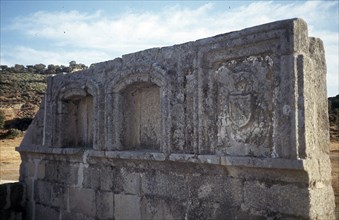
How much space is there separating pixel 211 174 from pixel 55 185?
11.5ft

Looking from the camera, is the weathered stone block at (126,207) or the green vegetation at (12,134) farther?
the green vegetation at (12,134)

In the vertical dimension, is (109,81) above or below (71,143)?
above

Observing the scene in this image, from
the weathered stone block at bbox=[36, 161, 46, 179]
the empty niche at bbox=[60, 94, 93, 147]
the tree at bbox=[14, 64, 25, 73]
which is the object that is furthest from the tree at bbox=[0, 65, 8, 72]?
the empty niche at bbox=[60, 94, 93, 147]

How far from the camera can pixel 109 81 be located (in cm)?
546

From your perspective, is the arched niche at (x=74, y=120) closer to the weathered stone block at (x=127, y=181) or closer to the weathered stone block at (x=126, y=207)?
the weathered stone block at (x=127, y=181)

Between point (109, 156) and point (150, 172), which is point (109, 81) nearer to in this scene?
point (109, 156)

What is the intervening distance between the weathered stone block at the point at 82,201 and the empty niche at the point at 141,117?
1.10 meters

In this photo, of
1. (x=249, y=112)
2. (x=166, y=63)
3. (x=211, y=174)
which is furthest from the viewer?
(x=166, y=63)

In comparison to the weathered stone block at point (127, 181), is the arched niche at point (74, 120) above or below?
above

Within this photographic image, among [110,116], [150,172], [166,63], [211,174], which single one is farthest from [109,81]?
[211,174]

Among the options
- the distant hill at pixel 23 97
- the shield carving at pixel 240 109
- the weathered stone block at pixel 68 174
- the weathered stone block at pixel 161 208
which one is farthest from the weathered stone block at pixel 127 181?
the distant hill at pixel 23 97

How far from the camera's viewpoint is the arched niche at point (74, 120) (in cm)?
627

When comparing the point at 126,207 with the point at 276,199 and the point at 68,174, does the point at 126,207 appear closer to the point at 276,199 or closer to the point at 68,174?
the point at 68,174

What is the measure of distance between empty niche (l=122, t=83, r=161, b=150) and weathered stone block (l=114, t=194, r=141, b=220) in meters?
0.79
